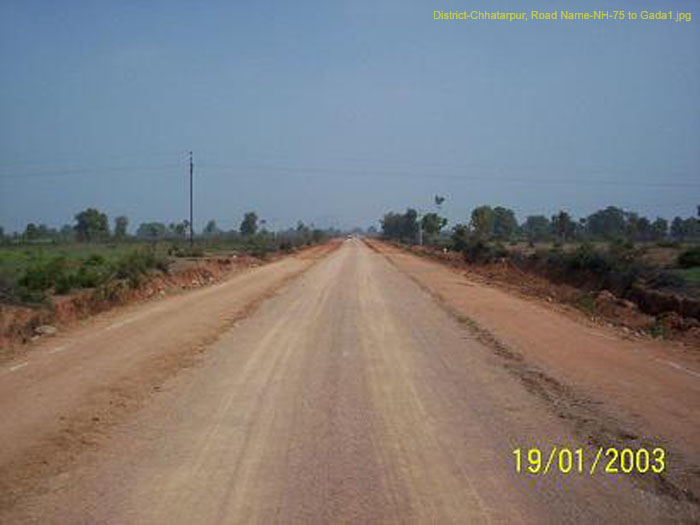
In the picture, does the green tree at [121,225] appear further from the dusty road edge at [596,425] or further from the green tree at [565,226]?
the dusty road edge at [596,425]

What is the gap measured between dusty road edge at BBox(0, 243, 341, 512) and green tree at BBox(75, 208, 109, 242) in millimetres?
112119

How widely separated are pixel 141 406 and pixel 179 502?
3.77 meters

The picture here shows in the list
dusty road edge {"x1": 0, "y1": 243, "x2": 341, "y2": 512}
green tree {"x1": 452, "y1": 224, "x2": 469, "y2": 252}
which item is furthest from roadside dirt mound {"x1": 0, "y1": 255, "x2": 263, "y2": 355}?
green tree {"x1": 452, "y1": 224, "x2": 469, "y2": 252}

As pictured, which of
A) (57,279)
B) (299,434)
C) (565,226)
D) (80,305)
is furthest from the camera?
(565,226)

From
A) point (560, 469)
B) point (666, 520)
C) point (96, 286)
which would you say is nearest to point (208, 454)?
point (560, 469)

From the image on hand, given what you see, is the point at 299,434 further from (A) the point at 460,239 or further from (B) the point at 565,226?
(B) the point at 565,226

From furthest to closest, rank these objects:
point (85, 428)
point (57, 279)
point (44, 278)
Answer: point (57, 279)
point (44, 278)
point (85, 428)

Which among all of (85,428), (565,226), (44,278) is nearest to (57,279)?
(44,278)

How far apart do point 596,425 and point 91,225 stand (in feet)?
395

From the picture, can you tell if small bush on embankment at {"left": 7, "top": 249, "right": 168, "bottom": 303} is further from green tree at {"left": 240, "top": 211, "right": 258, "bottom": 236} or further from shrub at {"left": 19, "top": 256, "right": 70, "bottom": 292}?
green tree at {"left": 240, "top": 211, "right": 258, "bottom": 236}
